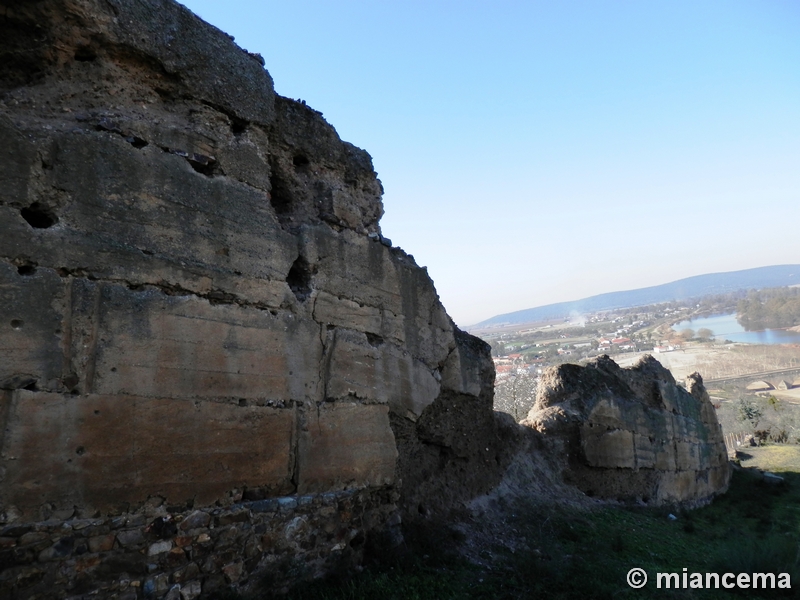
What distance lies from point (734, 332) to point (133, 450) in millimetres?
114763

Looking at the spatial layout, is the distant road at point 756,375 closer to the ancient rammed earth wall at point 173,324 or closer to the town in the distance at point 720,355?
the town in the distance at point 720,355

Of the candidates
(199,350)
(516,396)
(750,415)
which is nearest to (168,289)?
(199,350)

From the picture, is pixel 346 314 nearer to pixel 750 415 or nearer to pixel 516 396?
pixel 750 415

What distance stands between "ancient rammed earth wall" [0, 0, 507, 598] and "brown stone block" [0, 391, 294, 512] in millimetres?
11

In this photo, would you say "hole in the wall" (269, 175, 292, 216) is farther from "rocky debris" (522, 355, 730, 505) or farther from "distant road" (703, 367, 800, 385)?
"distant road" (703, 367, 800, 385)

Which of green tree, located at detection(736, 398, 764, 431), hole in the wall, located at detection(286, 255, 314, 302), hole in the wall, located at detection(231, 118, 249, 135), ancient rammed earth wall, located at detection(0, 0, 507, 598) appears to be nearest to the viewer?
ancient rammed earth wall, located at detection(0, 0, 507, 598)

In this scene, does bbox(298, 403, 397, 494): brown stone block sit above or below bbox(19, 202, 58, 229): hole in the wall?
below

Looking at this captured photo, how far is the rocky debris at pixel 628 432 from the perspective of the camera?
920 cm

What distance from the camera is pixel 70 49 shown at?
4172mm

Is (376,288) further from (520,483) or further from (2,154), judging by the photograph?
(520,483)

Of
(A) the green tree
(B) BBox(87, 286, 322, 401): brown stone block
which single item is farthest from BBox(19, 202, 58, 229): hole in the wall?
(A) the green tree

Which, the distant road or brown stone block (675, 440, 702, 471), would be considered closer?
brown stone block (675, 440, 702, 471)

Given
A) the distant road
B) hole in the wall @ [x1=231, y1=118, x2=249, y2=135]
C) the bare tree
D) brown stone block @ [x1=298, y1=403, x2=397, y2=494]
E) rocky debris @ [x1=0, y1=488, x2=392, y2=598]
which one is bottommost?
the distant road

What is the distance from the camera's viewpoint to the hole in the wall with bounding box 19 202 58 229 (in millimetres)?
3674
